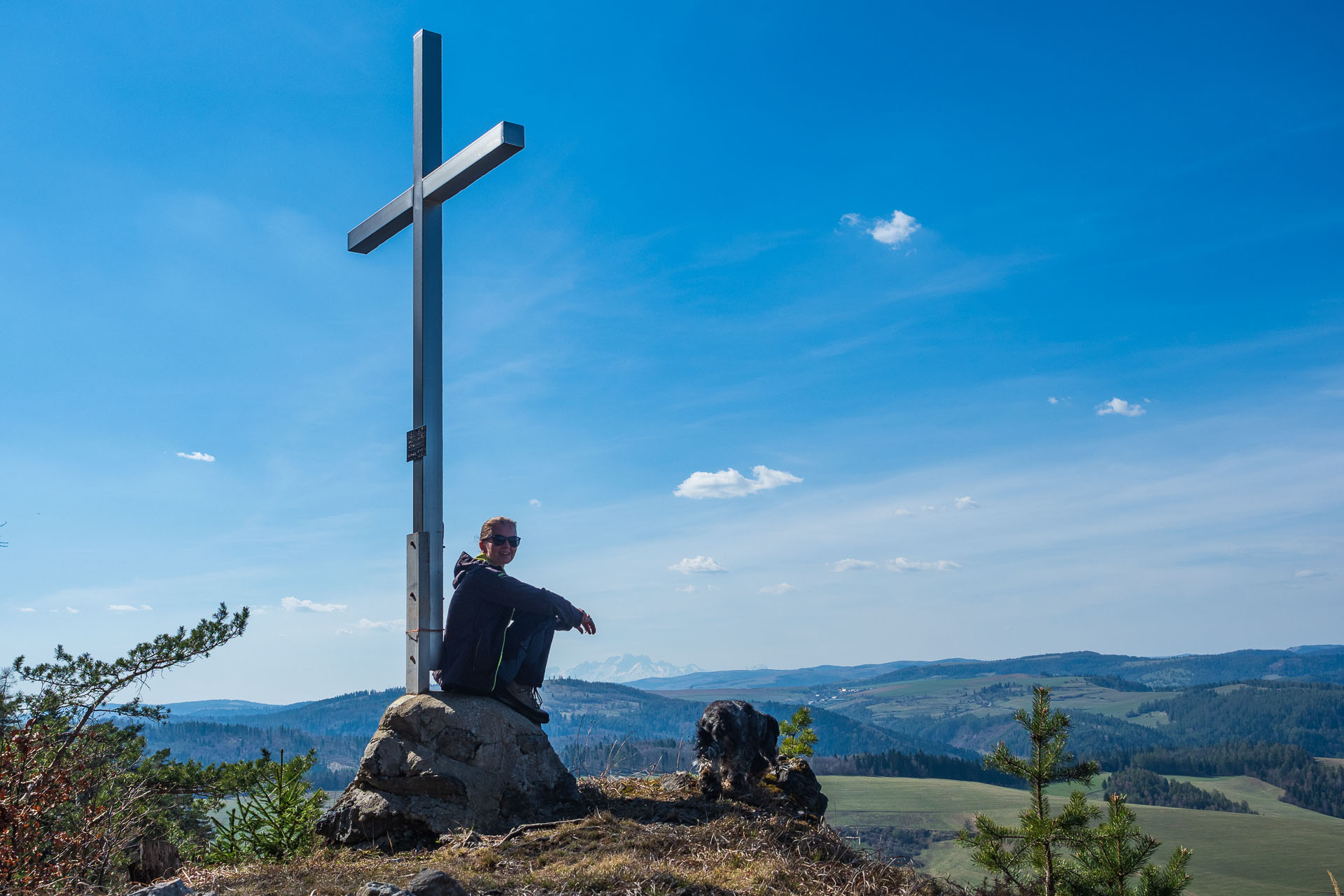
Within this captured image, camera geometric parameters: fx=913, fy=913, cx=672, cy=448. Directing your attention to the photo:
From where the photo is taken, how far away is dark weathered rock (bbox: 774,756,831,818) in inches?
321

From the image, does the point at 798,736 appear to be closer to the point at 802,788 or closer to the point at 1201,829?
the point at 802,788

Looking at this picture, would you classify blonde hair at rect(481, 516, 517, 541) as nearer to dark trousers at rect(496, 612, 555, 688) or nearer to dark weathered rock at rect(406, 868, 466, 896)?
dark trousers at rect(496, 612, 555, 688)

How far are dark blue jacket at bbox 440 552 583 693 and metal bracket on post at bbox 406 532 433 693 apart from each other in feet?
0.50

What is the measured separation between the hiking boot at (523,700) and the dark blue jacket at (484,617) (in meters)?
0.17

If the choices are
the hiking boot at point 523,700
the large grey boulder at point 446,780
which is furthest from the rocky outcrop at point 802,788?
the hiking boot at point 523,700

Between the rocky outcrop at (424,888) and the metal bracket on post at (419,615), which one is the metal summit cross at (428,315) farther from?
the rocky outcrop at (424,888)

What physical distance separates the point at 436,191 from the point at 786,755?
22.5 ft

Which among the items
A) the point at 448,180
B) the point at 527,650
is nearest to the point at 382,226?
the point at 448,180

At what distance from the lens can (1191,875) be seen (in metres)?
7.18

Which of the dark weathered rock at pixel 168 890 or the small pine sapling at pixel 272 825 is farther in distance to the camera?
the small pine sapling at pixel 272 825

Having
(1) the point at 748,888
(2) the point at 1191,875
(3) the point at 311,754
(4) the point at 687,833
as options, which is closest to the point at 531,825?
(4) the point at 687,833

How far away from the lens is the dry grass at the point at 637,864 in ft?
17.3

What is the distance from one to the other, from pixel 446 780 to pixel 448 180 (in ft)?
19.0

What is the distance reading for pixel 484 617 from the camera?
8477 mm
